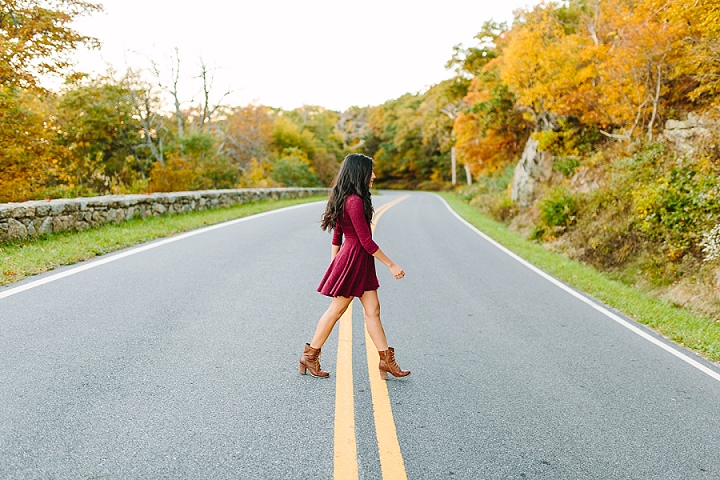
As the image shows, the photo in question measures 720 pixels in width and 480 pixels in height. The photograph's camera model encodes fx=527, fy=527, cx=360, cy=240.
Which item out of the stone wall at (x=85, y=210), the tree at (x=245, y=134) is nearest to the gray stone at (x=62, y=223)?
the stone wall at (x=85, y=210)

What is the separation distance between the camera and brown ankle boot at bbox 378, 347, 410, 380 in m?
4.13

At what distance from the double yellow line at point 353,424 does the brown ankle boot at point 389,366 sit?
0.07 meters

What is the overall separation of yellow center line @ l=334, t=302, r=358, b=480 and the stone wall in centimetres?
641

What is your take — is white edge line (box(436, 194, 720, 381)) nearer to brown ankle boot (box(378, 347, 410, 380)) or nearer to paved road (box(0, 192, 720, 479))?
paved road (box(0, 192, 720, 479))

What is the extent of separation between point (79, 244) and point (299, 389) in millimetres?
6471

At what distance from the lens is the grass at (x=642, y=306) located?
5.74 meters

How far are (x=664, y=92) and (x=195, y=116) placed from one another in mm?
33591

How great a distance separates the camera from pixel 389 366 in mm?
4133

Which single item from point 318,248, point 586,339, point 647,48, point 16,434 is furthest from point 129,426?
point 647,48

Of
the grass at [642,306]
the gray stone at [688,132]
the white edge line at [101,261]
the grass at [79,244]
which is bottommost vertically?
the grass at [642,306]

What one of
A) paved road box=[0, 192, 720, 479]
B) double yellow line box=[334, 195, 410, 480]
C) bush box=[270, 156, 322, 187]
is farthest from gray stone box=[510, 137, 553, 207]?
bush box=[270, 156, 322, 187]

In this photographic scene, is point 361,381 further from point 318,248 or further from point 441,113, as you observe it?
point 441,113

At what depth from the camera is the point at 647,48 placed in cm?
1241

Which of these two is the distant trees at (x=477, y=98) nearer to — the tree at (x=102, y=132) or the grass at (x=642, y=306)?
the tree at (x=102, y=132)
